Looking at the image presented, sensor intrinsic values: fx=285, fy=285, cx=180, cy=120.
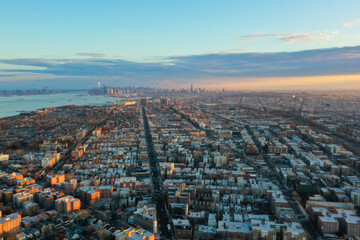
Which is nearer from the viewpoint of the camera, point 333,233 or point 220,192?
point 333,233

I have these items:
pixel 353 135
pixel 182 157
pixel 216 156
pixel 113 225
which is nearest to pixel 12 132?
pixel 182 157

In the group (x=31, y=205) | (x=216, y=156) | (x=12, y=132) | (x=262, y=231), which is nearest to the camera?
(x=262, y=231)

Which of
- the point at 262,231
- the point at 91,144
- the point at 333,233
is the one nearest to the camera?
the point at 262,231

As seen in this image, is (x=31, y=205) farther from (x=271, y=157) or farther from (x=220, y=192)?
(x=271, y=157)

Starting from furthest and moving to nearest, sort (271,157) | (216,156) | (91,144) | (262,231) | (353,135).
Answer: (353,135) → (91,144) → (271,157) → (216,156) → (262,231)

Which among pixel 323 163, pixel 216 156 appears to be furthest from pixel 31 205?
pixel 323 163

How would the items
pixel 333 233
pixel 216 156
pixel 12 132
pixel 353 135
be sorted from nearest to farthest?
pixel 333 233
pixel 216 156
pixel 353 135
pixel 12 132

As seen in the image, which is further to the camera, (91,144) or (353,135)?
(353,135)

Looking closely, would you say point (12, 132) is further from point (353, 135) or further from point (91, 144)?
point (353, 135)
